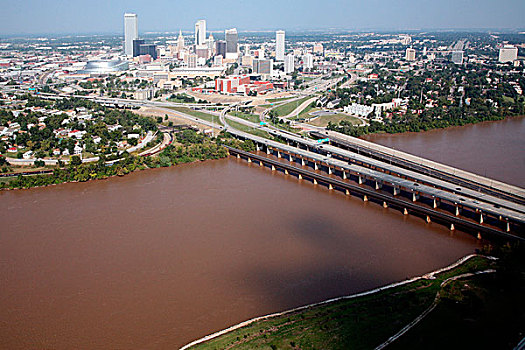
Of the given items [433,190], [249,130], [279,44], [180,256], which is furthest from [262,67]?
[180,256]

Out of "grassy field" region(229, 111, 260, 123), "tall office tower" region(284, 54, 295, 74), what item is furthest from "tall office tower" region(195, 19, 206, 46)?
"grassy field" region(229, 111, 260, 123)

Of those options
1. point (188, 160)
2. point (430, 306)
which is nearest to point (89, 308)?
point (430, 306)

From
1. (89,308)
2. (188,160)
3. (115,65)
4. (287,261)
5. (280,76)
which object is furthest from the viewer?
(115,65)

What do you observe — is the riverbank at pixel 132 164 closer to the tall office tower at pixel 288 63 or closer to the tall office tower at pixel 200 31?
the tall office tower at pixel 288 63

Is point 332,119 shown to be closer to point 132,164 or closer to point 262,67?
point 132,164

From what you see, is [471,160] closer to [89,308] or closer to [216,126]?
[216,126]

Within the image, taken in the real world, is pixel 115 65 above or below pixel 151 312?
above

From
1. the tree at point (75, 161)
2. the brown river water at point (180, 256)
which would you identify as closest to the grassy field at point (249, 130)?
the brown river water at point (180, 256)
